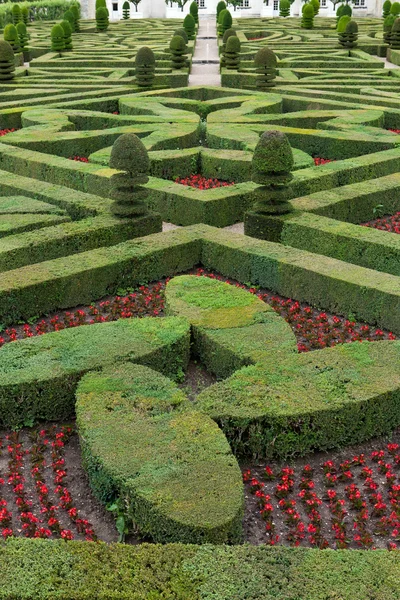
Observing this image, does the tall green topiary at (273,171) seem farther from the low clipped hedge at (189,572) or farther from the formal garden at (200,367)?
the low clipped hedge at (189,572)

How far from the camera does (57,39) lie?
3334 cm

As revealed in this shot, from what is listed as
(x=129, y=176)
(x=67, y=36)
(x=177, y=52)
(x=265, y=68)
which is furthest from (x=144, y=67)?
(x=129, y=176)

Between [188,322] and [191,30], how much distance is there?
113ft

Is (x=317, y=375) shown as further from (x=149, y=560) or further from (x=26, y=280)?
(x=26, y=280)

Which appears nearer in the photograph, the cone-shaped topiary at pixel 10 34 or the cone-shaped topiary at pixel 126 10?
the cone-shaped topiary at pixel 10 34

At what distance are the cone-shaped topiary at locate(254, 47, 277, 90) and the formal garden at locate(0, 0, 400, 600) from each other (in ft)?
18.3

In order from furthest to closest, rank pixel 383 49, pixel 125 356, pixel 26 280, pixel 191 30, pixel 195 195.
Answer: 1. pixel 191 30
2. pixel 383 49
3. pixel 195 195
4. pixel 26 280
5. pixel 125 356

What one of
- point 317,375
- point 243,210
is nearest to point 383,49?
point 243,210

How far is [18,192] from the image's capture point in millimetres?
13703

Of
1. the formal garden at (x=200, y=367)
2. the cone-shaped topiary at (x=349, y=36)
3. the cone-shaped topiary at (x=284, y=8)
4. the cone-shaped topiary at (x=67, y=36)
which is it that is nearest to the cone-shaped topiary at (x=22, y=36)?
the cone-shaped topiary at (x=67, y=36)

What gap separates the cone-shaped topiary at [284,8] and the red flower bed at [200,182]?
45.4 m

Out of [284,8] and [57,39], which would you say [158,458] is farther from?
[284,8]

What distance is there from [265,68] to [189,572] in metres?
20.4

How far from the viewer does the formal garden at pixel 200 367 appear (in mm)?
5258
